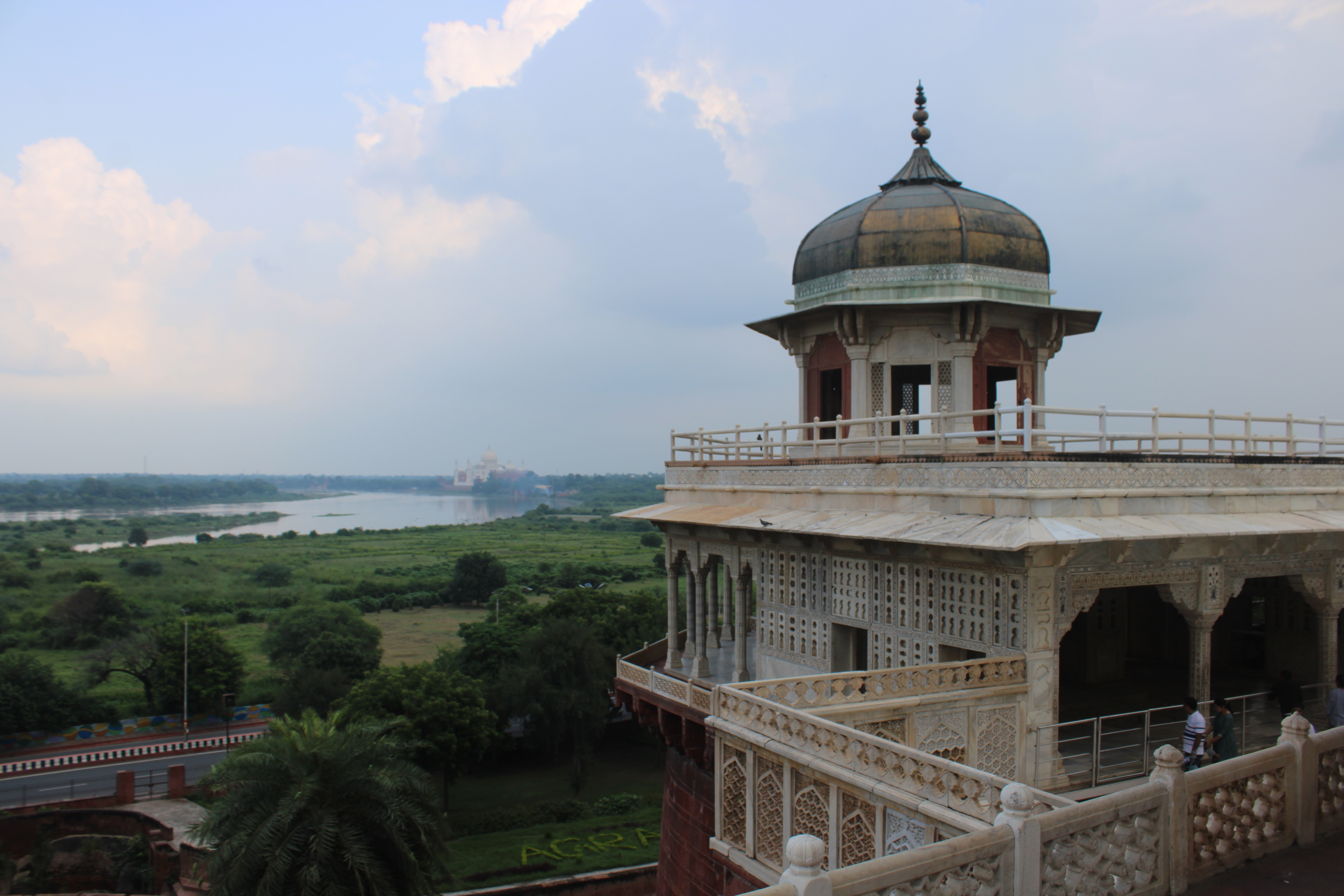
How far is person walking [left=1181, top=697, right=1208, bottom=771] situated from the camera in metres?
9.98

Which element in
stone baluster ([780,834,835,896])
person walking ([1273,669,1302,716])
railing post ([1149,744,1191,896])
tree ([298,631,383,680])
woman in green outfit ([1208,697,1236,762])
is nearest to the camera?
stone baluster ([780,834,835,896])

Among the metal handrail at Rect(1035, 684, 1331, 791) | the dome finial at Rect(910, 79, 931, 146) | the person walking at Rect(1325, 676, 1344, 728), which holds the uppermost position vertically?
the dome finial at Rect(910, 79, 931, 146)

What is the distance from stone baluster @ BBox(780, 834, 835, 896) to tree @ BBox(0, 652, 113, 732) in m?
44.8

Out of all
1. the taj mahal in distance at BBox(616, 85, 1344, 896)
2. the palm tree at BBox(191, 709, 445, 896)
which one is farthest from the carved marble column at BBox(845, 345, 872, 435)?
the palm tree at BBox(191, 709, 445, 896)

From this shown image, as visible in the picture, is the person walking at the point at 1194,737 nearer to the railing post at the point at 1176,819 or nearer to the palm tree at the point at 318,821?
the railing post at the point at 1176,819

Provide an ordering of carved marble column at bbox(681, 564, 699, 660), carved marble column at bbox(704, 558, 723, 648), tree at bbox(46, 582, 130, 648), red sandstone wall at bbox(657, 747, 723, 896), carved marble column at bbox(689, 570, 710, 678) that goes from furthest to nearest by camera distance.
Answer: tree at bbox(46, 582, 130, 648) < carved marble column at bbox(681, 564, 699, 660) < carved marble column at bbox(704, 558, 723, 648) < carved marble column at bbox(689, 570, 710, 678) < red sandstone wall at bbox(657, 747, 723, 896)

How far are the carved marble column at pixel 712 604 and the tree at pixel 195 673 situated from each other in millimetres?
32739

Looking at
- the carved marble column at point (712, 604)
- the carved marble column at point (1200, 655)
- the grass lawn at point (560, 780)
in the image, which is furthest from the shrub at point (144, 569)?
the carved marble column at point (1200, 655)

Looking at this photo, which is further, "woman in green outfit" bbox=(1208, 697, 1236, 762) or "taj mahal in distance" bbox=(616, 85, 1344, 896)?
"woman in green outfit" bbox=(1208, 697, 1236, 762)

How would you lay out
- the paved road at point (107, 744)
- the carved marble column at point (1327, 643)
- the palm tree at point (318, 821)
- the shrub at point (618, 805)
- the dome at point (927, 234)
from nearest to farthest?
the carved marble column at point (1327, 643)
the palm tree at point (318, 821)
the dome at point (927, 234)
the shrub at point (618, 805)
the paved road at point (107, 744)

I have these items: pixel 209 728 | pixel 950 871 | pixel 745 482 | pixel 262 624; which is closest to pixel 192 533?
pixel 262 624

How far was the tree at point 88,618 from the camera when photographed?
2168 inches

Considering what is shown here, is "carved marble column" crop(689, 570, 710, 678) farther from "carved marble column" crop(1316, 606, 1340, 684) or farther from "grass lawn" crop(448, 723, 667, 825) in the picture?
"grass lawn" crop(448, 723, 667, 825)

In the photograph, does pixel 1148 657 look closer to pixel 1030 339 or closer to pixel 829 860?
pixel 1030 339
